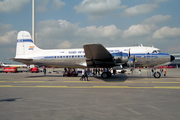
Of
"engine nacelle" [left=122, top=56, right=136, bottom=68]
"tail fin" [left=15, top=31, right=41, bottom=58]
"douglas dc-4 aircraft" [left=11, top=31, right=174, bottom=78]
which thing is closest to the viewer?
"douglas dc-4 aircraft" [left=11, top=31, right=174, bottom=78]

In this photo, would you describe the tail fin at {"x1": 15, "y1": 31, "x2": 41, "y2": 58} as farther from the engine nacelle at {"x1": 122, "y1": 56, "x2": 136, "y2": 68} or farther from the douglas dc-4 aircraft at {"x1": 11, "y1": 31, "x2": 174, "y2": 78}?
the engine nacelle at {"x1": 122, "y1": 56, "x2": 136, "y2": 68}

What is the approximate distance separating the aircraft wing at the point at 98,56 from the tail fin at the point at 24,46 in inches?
415

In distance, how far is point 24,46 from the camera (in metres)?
24.3

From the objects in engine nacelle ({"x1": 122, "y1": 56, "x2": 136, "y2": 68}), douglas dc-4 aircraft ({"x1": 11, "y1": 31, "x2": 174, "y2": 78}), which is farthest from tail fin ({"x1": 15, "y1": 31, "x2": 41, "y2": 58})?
engine nacelle ({"x1": 122, "y1": 56, "x2": 136, "y2": 68})

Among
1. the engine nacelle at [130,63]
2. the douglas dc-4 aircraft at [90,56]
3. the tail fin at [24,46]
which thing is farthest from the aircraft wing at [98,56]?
the tail fin at [24,46]

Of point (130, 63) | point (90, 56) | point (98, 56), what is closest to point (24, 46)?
point (90, 56)

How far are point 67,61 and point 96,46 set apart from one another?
7.82 m

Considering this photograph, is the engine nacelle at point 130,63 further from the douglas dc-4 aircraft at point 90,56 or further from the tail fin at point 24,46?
the tail fin at point 24,46

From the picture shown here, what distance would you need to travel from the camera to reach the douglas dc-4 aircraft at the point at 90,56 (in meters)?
18.2

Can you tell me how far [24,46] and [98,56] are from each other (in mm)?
13911

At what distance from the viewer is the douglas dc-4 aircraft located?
59.9 feet

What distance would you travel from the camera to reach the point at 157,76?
20.9m
